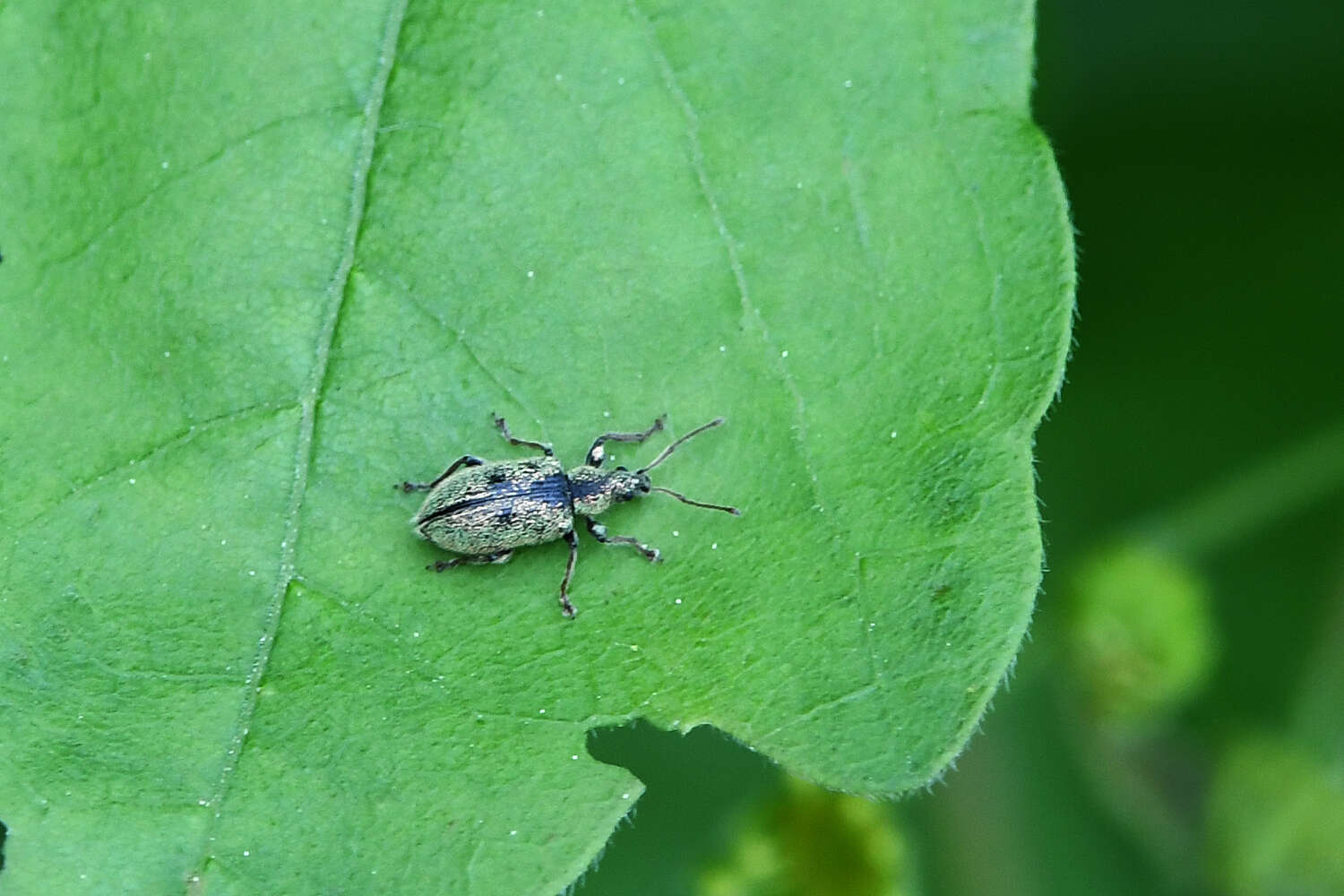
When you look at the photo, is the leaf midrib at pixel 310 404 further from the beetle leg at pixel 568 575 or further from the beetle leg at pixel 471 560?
the beetle leg at pixel 568 575

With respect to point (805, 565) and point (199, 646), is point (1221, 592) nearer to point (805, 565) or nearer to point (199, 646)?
point (805, 565)

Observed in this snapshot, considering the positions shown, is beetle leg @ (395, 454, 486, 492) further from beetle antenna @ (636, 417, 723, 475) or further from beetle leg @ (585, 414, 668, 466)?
beetle antenna @ (636, 417, 723, 475)

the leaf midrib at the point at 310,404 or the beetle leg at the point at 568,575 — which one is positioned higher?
the leaf midrib at the point at 310,404

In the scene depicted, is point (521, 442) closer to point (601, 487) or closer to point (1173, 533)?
point (601, 487)

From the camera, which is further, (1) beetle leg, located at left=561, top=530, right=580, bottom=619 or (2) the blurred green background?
(2) the blurred green background

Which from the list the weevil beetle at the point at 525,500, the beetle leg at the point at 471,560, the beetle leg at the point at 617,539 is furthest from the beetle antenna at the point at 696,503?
A: the beetle leg at the point at 471,560

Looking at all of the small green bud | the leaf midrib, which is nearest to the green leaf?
the leaf midrib
